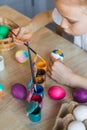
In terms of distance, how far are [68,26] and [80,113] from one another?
0.31 meters

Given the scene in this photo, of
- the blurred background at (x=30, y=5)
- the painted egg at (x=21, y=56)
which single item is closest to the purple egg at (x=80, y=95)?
the painted egg at (x=21, y=56)

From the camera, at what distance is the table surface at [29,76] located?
84 centimetres

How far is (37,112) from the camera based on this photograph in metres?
0.83

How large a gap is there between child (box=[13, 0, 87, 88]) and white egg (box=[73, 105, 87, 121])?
0.58 feet

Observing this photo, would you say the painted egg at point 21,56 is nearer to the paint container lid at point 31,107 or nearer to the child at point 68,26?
the child at point 68,26

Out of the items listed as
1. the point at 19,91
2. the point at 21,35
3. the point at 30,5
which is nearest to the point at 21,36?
the point at 21,35

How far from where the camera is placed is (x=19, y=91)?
0.91 m

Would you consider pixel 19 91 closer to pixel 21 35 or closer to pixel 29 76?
pixel 29 76

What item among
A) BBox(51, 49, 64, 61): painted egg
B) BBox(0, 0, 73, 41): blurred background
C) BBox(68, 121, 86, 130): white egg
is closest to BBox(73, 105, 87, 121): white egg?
BBox(68, 121, 86, 130): white egg

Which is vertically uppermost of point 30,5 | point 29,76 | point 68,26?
point 68,26

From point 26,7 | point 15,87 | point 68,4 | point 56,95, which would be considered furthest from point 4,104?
point 26,7

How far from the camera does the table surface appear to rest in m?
0.84

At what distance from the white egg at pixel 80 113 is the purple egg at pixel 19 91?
0.19m

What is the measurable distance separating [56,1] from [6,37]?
1.28ft
